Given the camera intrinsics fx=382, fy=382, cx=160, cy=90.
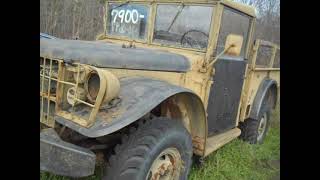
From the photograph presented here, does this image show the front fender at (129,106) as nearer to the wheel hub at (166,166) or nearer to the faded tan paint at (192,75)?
the faded tan paint at (192,75)

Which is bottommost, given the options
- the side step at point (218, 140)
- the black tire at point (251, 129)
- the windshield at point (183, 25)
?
the black tire at point (251, 129)

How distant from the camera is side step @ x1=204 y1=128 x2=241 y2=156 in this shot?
4062 mm

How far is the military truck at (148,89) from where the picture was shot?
2777mm

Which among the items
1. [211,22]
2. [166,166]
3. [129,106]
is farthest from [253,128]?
[129,106]

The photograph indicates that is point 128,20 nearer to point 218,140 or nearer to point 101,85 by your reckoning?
point 218,140

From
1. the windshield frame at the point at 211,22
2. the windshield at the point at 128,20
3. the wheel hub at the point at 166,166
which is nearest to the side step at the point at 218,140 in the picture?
the wheel hub at the point at 166,166

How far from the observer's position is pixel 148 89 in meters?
3.01

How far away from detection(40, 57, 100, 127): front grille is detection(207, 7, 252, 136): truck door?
1.63m

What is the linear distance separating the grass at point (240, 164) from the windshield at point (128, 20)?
1.63 metres

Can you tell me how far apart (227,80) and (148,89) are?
1.63 m
